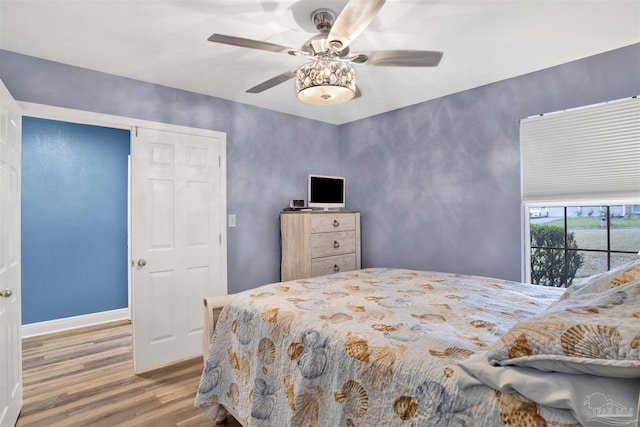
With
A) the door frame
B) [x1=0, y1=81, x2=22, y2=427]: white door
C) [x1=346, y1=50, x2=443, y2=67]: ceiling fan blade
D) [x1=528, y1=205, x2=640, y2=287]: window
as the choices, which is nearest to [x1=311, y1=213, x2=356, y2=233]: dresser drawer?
the door frame

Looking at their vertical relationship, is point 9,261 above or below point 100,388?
above

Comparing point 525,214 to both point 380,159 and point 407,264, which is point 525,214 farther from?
point 380,159

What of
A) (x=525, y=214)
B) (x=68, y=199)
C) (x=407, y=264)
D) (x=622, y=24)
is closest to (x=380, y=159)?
(x=407, y=264)

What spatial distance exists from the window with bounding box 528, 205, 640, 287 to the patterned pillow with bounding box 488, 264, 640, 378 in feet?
6.15

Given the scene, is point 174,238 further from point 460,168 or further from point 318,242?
point 460,168

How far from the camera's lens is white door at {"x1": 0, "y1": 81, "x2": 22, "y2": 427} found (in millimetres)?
1913

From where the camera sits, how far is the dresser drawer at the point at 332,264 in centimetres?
354

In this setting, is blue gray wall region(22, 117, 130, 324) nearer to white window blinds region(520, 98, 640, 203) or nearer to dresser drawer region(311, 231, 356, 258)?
dresser drawer region(311, 231, 356, 258)

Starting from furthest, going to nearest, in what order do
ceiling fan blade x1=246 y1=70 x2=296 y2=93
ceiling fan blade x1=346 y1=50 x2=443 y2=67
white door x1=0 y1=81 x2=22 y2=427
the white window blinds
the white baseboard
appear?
the white baseboard
the white window blinds
ceiling fan blade x1=246 y1=70 x2=296 y2=93
white door x1=0 y1=81 x2=22 y2=427
ceiling fan blade x1=346 y1=50 x2=443 y2=67

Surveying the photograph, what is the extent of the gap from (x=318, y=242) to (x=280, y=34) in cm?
197

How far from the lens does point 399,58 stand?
1.85 metres

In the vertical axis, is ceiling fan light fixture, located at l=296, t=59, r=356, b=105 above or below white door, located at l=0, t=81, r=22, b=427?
above

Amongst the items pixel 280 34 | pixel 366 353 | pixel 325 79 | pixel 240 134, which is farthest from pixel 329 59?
pixel 240 134

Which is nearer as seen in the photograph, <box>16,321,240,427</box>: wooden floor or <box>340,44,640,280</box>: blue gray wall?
<box>16,321,240,427</box>: wooden floor
